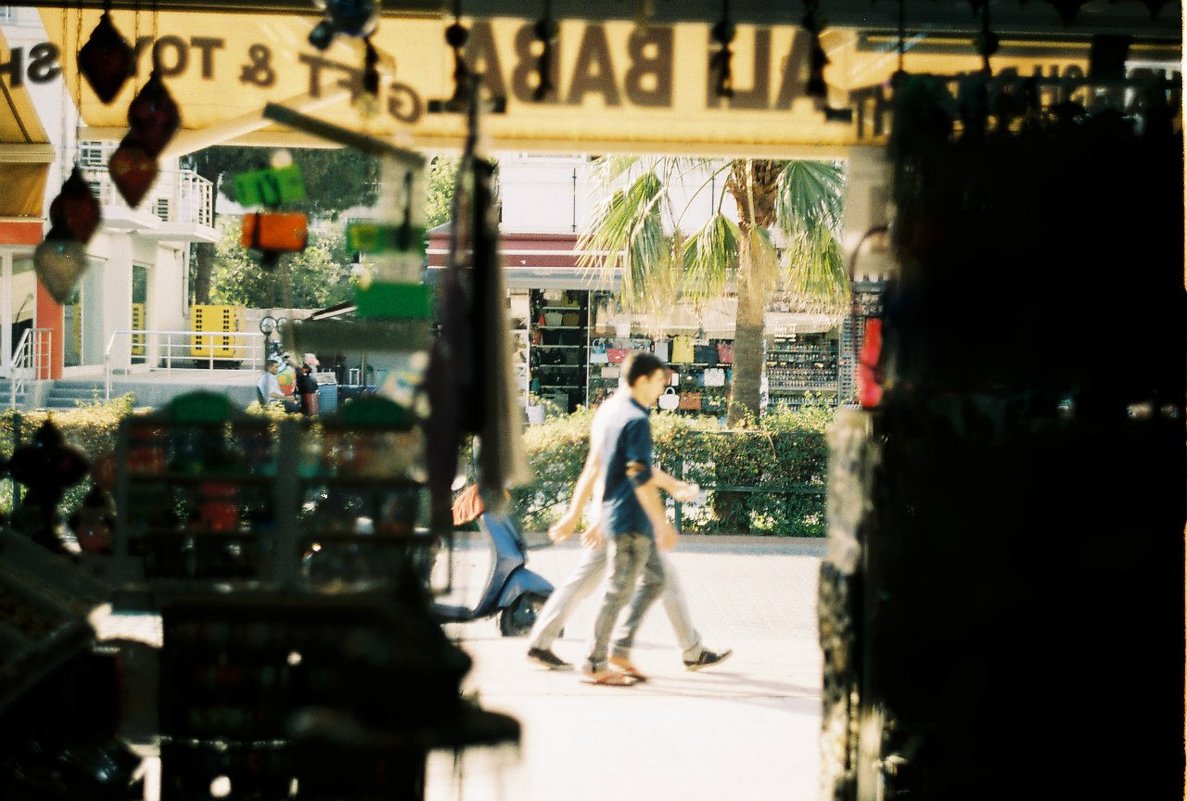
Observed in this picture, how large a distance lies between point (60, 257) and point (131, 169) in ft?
1.12

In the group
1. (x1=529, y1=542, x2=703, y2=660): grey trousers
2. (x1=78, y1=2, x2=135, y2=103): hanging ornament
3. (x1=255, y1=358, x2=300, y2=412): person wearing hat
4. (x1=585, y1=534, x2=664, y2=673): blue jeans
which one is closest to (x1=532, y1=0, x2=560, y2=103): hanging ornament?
(x1=78, y1=2, x2=135, y2=103): hanging ornament

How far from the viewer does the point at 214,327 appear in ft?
37.6

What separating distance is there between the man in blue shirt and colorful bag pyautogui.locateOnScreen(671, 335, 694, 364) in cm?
1430

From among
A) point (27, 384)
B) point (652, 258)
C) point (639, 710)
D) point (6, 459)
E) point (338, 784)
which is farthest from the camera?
point (27, 384)

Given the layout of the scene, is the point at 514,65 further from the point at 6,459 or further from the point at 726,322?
the point at 726,322

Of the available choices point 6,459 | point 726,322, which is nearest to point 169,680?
point 6,459

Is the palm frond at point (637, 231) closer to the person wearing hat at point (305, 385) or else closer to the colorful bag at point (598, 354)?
the person wearing hat at point (305, 385)

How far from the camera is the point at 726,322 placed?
20.6 meters

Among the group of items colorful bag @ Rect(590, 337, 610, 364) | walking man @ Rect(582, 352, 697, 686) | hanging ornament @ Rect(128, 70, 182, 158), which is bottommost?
walking man @ Rect(582, 352, 697, 686)

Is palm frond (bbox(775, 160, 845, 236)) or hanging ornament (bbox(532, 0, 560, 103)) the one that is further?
palm frond (bbox(775, 160, 845, 236))

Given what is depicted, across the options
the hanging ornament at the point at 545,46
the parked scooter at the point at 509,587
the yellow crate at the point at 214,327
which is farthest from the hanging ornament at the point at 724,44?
the yellow crate at the point at 214,327

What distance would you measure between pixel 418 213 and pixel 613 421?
3360mm

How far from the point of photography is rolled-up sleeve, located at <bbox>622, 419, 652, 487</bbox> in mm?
5781

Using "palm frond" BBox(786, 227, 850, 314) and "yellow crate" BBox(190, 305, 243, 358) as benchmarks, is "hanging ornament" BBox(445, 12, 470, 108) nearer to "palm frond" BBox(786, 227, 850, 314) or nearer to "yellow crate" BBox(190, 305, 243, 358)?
"palm frond" BBox(786, 227, 850, 314)
